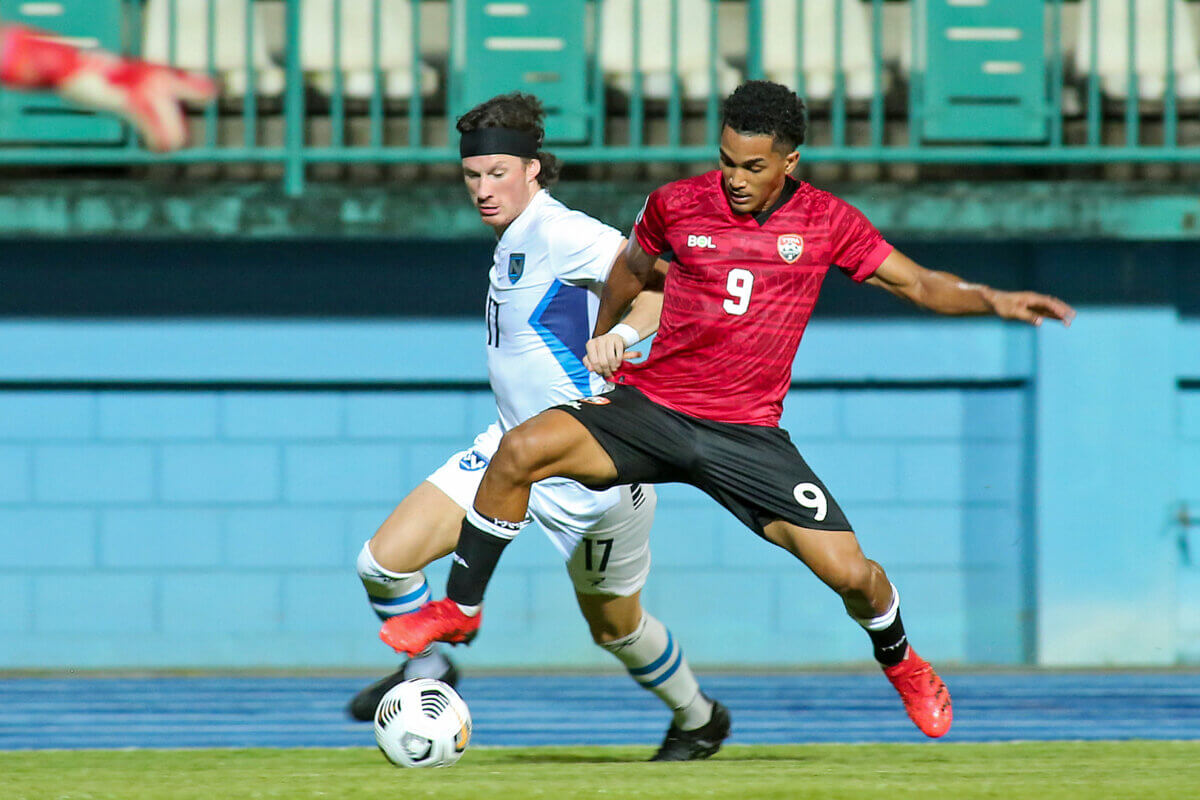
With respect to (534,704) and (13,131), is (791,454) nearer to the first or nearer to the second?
(534,704)

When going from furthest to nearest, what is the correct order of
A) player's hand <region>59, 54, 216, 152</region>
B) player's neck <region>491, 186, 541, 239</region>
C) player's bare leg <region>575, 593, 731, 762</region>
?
player's bare leg <region>575, 593, 731, 762</region> → player's neck <region>491, 186, 541, 239</region> → player's hand <region>59, 54, 216, 152</region>

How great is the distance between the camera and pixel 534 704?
958 cm

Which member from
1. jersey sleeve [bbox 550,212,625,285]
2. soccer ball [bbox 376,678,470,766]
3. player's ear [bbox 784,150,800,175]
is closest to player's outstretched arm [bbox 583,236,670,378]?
jersey sleeve [bbox 550,212,625,285]

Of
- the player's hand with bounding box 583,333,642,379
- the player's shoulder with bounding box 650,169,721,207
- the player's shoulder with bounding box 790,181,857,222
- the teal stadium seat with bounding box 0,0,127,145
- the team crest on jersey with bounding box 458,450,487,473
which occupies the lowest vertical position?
the team crest on jersey with bounding box 458,450,487,473

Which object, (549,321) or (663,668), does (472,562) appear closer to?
(549,321)

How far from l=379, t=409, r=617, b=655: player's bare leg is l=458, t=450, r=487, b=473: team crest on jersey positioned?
728 mm

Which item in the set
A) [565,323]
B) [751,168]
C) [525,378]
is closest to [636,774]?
[525,378]

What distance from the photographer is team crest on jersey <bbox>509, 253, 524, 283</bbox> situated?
20.3 feet

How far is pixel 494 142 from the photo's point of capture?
6273 mm

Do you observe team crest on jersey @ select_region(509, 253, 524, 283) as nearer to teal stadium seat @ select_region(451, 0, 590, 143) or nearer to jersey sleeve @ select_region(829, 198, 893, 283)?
jersey sleeve @ select_region(829, 198, 893, 283)

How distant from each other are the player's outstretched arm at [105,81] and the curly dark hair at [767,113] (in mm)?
2428

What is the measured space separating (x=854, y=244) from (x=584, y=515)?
1371 mm

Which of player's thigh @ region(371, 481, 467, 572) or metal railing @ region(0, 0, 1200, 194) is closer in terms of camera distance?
player's thigh @ region(371, 481, 467, 572)

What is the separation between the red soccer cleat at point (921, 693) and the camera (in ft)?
18.9
